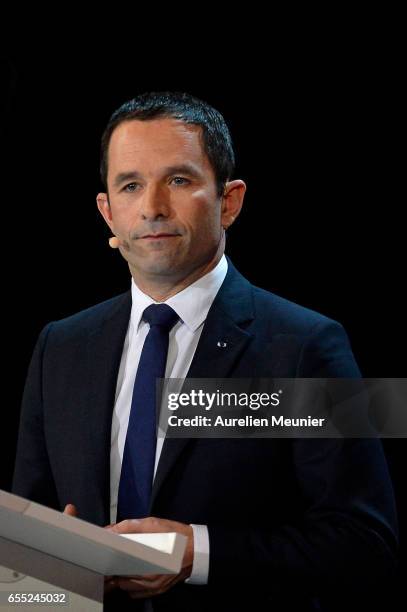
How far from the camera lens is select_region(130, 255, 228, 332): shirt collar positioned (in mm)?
2107

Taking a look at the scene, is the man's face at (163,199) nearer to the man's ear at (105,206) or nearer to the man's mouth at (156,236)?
the man's mouth at (156,236)

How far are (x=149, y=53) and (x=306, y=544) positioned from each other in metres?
1.53

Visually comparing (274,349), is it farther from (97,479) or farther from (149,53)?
(149,53)

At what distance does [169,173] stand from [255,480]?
714mm

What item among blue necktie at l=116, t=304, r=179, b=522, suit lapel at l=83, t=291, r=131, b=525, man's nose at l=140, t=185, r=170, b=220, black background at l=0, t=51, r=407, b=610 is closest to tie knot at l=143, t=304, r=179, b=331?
blue necktie at l=116, t=304, r=179, b=522

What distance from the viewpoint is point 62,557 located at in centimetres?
122

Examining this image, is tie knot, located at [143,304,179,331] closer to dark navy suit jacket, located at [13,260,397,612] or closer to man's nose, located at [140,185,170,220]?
dark navy suit jacket, located at [13,260,397,612]

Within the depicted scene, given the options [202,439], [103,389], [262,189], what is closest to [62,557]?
[202,439]

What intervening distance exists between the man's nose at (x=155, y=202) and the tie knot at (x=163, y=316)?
22 cm

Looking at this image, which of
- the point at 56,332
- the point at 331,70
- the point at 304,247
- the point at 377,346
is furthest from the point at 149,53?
the point at 377,346

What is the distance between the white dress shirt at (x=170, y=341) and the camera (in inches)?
79.4

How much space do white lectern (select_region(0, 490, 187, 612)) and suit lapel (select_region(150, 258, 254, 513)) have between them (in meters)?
0.63

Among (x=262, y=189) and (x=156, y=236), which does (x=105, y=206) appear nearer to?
(x=156, y=236)

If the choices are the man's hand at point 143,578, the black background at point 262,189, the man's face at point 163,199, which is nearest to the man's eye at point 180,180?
the man's face at point 163,199
